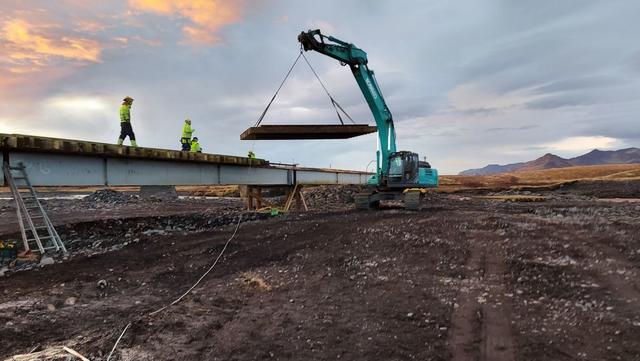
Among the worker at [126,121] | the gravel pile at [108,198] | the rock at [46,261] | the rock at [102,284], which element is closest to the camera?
the rock at [102,284]

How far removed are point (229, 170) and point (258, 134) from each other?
3061 millimetres

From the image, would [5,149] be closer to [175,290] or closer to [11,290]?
[11,290]

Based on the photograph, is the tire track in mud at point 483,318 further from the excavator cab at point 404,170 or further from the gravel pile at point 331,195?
the gravel pile at point 331,195

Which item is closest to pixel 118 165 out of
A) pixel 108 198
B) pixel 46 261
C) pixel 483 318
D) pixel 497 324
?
pixel 46 261

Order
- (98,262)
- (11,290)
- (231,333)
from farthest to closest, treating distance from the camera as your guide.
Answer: (98,262) < (11,290) < (231,333)

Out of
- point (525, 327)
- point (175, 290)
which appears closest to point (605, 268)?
point (525, 327)

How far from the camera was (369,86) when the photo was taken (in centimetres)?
1783

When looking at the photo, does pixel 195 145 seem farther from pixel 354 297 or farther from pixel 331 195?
pixel 354 297

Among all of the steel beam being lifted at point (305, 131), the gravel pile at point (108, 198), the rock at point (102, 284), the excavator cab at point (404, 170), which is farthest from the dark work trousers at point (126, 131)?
the gravel pile at point (108, 198)

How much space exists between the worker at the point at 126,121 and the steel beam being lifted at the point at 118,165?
1.44m

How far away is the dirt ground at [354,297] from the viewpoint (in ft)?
16.1

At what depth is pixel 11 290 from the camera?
7578 mm

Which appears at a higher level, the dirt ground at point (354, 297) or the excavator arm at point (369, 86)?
the excavator arm at point (369, 86)

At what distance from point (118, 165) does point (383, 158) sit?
10939 mm
